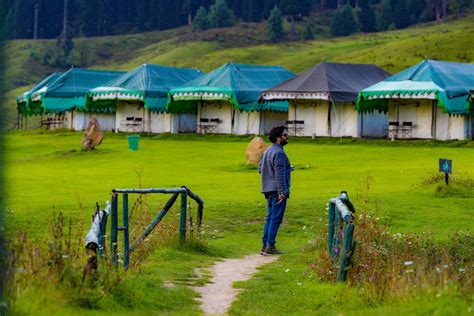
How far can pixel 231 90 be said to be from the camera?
198 ft

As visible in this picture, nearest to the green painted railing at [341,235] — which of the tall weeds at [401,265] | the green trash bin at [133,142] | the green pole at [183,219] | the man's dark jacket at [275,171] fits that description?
the tall weeds at [401,265]

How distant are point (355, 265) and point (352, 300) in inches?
61.0

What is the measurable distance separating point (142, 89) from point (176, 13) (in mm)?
121479

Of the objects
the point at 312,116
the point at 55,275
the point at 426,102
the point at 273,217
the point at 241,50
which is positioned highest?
the point at 241,50

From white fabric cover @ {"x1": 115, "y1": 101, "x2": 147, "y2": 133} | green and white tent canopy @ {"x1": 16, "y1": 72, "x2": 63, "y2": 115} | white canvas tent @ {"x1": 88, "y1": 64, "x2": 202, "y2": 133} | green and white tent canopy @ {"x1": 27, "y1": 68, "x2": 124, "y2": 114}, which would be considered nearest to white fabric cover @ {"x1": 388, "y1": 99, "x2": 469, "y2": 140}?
white canvas tent @ {"x1": 88, "y1": 64, "x2": 202, "y2": 133}

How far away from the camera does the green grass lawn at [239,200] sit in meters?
11.3

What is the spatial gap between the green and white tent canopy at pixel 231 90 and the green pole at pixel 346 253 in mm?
47874

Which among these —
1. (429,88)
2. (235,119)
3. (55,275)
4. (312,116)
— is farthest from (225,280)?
(235,119)

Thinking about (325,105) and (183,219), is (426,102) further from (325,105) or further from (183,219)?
(183,219)

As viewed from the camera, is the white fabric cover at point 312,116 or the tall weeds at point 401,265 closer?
the tall weeds at point 401,265

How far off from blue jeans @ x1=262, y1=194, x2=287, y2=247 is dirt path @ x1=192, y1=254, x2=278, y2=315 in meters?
0.33

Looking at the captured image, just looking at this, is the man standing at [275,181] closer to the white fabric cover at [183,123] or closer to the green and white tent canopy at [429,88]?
the green and white tent canopy at [429,88]

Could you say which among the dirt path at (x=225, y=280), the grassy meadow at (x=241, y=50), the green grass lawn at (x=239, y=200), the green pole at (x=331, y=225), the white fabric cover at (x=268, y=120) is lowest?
the dirt path at (x=225, y=280)

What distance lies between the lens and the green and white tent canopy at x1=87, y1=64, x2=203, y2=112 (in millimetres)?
63906
